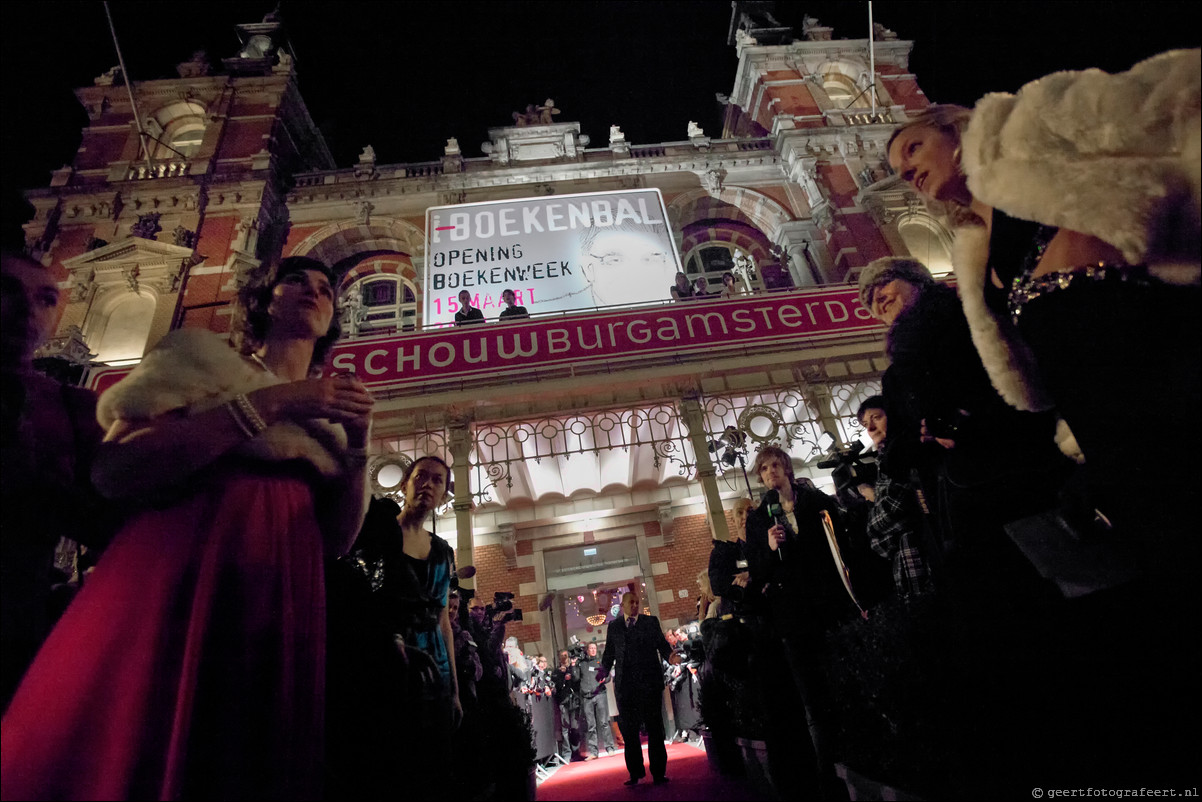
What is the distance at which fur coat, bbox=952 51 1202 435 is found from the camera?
3.48ft

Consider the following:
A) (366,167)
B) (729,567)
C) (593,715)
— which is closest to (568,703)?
(593,715)

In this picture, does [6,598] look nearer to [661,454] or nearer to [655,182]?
[661,454]

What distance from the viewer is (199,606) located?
94cm

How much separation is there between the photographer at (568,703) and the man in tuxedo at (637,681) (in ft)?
9.50

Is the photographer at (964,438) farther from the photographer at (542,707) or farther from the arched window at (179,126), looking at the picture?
the arched window at (179,126)

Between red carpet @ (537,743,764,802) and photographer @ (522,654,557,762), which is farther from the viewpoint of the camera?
photographer @ (522,654,557,762)

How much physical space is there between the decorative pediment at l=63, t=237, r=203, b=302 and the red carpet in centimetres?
1066

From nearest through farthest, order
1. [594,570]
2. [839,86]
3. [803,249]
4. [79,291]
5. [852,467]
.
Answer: [852,467] → [79,291] → [803,249] → [594,570] → [839,86]

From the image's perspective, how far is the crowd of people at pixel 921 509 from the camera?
0.91 metres

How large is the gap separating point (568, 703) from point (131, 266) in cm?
1140

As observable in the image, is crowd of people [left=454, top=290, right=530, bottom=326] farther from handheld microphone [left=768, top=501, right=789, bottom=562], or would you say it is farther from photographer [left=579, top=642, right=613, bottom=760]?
photographer [left=579, top=642, right=613, bottom=760]

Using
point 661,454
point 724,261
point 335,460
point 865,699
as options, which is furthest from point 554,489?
point 335,460

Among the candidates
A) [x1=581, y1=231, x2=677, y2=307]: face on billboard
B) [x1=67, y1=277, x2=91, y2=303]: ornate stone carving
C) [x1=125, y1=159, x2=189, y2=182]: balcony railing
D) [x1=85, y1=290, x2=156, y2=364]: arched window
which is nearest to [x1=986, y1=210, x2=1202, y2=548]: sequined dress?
[x1=581, y1=231, x2=677, y2=307]: face on billboard

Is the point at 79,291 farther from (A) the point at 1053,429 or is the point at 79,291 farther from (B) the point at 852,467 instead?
(A) the point at 1053,429
